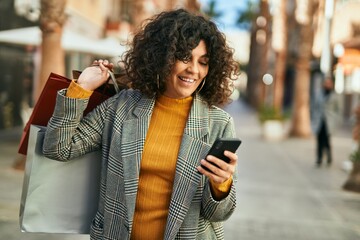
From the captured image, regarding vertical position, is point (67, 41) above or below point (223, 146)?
above

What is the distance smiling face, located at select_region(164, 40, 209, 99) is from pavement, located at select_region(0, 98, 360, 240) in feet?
12.1

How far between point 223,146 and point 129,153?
0.39 meters

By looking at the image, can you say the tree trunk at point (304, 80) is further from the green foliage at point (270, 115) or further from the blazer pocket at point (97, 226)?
the blazer pocket at point (97, 226)

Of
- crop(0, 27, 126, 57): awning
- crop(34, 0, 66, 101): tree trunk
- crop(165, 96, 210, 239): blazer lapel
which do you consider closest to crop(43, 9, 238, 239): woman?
crop(165, 96, 210, 239): blazer lapel

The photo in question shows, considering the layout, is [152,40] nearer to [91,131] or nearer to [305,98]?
[91,131]

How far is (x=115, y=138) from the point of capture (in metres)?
2.36

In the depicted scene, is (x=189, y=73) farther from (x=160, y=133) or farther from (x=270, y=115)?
(x=270, y=115)

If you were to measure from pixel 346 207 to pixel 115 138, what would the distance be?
6.56m

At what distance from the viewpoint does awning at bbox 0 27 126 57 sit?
1270cm

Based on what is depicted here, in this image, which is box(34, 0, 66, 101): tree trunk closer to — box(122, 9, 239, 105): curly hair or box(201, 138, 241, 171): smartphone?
box(122, 9, 239, 105): curly hair

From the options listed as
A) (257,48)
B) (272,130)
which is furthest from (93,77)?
(257,48)

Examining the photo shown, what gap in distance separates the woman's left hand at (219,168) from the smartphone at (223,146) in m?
0.01

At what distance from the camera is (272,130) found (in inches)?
771

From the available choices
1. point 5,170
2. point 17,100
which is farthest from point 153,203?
point 17,100
